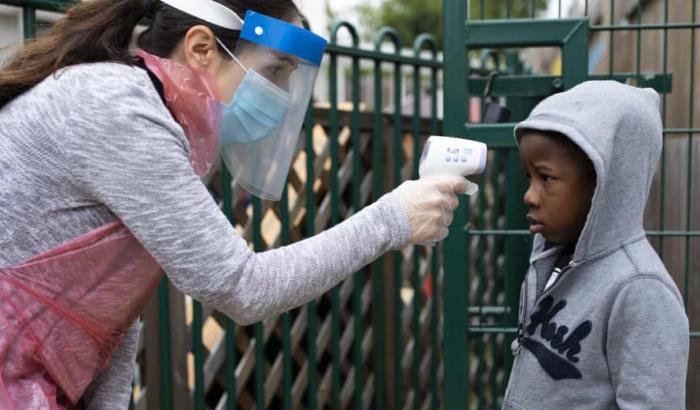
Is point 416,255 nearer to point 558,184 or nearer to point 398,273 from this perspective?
point 398,273

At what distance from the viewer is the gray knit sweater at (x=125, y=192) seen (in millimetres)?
1473

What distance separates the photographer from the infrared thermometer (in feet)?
5.92

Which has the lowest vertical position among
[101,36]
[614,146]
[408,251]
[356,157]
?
[408,251]

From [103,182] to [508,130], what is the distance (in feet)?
4.51

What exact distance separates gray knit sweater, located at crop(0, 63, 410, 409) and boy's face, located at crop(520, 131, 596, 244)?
54 centimetres

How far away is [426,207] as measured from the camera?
5.44 feet

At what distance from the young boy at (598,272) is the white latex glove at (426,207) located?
31cm

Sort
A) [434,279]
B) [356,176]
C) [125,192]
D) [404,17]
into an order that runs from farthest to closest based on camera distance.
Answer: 1. [404,17]
2. [434,279]
3. [356,176]
4. [125,192]

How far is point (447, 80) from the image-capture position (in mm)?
2502

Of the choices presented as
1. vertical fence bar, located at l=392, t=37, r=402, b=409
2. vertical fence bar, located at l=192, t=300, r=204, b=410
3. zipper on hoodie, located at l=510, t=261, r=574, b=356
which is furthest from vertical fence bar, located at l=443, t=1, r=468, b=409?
vertical fence bar, located at l=392, t=37, r=402, b=409

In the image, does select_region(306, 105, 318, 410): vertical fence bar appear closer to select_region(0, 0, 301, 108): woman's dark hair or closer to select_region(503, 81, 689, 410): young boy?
select_region(503, 81, 689, 410): young boy

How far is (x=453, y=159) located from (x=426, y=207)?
19 centimetres

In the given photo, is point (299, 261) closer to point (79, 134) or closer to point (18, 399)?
point (79, 134)

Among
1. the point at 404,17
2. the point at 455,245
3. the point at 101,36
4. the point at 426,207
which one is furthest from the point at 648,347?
the point at 404,17
